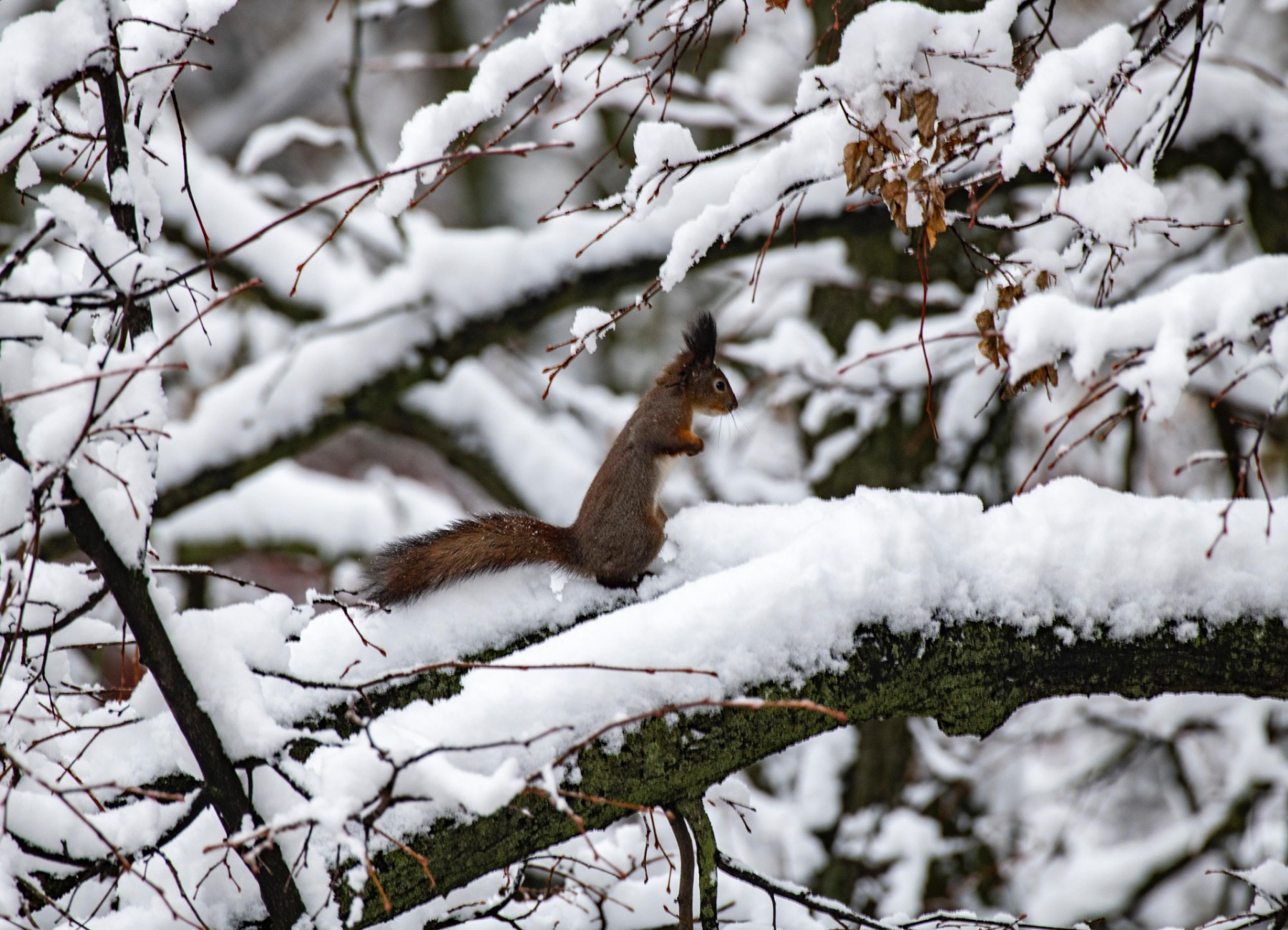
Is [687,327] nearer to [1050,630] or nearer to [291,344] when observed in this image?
[291,344]

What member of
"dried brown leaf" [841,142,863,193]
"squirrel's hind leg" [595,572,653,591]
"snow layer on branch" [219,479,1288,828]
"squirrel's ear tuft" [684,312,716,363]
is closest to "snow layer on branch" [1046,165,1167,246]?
"dried brown leaf" [841,142,863,193]

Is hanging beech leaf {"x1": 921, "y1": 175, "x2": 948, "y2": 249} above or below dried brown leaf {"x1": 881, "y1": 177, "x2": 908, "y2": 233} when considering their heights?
below

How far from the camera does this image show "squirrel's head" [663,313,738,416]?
290 centimetres

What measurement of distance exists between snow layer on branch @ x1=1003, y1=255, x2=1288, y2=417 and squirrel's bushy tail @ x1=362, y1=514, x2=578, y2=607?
1.13 m

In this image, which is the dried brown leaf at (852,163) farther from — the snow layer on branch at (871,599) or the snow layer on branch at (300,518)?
the snow layer on branch at (300,518)

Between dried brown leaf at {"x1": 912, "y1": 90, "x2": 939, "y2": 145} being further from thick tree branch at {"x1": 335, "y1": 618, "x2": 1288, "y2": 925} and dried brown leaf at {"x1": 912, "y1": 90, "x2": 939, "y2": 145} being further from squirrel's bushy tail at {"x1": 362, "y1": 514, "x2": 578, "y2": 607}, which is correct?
squirrel's bushy tail at {"x1": 362, "y1": 514, "x2": 578, "y2": 607}

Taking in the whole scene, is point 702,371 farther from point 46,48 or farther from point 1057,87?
A: point 46,48

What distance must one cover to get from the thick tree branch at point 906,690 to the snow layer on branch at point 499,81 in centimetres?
93

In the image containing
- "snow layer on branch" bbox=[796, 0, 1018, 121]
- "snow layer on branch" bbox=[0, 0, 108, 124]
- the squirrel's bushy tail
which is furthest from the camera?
the squirrel's bushy tail

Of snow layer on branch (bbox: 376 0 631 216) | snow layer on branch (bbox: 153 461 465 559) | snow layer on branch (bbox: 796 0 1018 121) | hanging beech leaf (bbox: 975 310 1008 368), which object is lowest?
hanging beech leaf (bbox: 975 310 1008 368)

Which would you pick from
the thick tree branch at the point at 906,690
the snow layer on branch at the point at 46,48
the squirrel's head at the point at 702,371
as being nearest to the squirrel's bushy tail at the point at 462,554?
the thick tree branch at the point at 906,690

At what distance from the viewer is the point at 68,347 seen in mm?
1168

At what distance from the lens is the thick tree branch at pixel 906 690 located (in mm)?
1508

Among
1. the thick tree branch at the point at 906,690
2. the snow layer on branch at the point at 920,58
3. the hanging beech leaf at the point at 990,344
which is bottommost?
the thick tree branch at the point at 906,690
